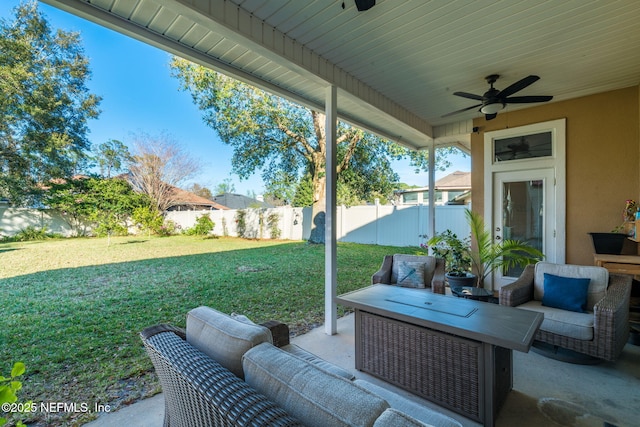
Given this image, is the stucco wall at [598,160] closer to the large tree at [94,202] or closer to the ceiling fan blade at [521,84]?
the ceiling fan blade at [521,84]

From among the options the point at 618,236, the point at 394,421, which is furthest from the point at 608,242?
the point at 394,421

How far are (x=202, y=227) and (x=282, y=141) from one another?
17.9 feet

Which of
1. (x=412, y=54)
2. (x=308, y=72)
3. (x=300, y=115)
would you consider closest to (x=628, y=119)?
(x=412, y=54)

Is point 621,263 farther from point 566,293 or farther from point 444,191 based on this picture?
point 444,191

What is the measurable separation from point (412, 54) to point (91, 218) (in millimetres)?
11000

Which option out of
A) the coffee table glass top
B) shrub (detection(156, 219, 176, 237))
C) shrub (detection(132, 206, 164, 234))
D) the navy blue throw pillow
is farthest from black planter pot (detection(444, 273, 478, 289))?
shrub (detection(156, 219, 176, 237))

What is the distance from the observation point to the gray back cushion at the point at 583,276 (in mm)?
2697

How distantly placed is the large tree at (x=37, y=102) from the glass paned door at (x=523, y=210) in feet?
34.1

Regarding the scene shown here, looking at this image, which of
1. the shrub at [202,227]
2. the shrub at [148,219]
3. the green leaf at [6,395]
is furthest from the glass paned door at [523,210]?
the shrub at [148,219]

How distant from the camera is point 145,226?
36.0 ft

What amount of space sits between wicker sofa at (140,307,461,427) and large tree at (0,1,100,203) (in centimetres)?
845

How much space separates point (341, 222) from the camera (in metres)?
10.8

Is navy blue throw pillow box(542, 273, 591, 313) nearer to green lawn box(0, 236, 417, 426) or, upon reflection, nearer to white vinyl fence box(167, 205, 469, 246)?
green lawn box(0, 236, 417, 426)

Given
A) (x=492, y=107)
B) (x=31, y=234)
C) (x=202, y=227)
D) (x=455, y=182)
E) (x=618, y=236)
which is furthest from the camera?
(x=455, y=182)
